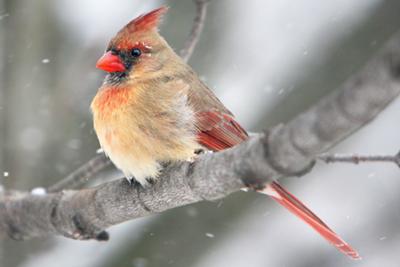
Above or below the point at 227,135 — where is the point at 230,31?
above

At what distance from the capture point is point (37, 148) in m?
4.53

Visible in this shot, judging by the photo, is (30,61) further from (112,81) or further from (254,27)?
(254,27)

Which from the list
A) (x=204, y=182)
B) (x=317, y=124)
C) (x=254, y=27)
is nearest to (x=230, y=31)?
(x=254, y=27)

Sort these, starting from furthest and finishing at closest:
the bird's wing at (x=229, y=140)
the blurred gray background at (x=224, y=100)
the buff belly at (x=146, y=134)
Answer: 1. the blurred gray background at (x=224, y=100)
2. the bird's wing at (x=229, y=140)
3. the buff belly at (x=146, y=134)

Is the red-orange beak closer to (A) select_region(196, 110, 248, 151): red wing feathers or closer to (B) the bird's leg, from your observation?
(A) select_region(196, 110, 248, 151): red wing feathers

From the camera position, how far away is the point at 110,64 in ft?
11.5

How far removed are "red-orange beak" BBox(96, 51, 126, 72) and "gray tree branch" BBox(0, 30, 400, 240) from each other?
0.62 metres

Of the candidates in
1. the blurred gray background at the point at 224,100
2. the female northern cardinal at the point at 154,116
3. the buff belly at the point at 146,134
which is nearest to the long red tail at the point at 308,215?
the female northern cardinal at the point at 154,116

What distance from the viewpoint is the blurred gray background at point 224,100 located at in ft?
14.9

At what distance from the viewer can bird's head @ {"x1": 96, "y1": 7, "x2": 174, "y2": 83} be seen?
138 inches

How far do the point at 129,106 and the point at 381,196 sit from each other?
2750mm

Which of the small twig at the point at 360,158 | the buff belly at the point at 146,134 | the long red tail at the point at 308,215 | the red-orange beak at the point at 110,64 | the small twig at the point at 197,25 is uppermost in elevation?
the small twig at the point at 197,25

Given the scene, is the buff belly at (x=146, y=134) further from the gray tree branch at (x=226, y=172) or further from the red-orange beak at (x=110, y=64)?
the red-orange beak at (x=110, y=64)

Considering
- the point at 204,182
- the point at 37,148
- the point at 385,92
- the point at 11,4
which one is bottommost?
the point at 385,92
